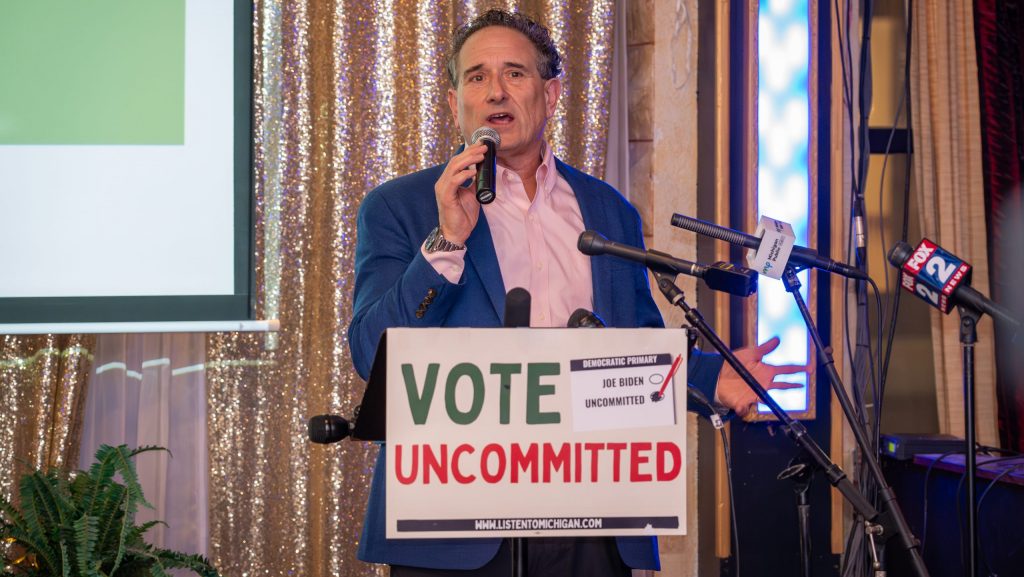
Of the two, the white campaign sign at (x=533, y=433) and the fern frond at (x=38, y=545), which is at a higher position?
the white campaign sign at (x=533, y=433)

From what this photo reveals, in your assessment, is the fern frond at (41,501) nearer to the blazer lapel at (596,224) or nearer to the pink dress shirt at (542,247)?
the pink dress shirt at (542,247)

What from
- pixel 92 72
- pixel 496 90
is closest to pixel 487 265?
pixel 496 90

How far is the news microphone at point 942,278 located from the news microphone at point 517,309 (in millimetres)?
1028

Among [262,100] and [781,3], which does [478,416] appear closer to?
[262,100]

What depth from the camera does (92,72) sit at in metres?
2.87

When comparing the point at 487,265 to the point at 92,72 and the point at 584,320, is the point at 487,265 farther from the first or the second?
the point at 92,72

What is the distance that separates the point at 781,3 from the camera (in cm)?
330

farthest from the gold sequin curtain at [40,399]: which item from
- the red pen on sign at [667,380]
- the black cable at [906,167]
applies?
the black cable at [906,167]

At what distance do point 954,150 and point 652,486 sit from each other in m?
2.71

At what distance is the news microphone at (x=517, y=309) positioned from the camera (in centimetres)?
113

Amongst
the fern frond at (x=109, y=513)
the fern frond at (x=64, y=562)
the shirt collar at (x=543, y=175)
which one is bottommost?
the fern frond at (x=64, y=562)

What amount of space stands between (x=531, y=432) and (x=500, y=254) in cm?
74

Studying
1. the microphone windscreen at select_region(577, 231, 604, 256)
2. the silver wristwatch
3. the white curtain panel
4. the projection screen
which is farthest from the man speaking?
the white curtain panel

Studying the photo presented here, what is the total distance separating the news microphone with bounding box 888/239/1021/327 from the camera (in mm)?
1791
